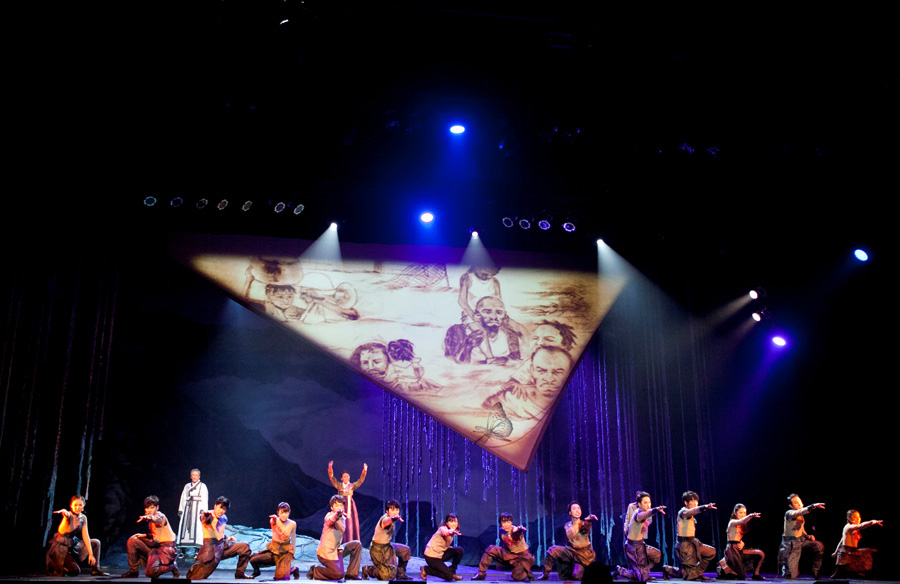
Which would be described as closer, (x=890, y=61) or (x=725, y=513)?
(x=890, y=61)

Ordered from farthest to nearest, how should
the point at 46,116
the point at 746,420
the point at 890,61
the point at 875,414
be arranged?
the point at 746,420, the point at 875,414, the point at 46,116, the point at 890,61

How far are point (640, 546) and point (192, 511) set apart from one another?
5661mm

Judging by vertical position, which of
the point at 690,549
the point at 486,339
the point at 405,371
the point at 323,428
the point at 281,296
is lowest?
the point at 690,549

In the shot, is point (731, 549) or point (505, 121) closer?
point (505, 121)

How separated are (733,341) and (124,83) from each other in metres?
9.51

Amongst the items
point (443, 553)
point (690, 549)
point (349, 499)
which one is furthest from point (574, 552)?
point (349, 499)

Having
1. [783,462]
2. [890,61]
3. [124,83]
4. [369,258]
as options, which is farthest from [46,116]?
[783,462]

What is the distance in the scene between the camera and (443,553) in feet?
27.7

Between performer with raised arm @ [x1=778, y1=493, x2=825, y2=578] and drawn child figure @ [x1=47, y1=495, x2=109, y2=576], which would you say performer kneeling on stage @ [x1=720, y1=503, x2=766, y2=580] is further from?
drawn child figure @ [x1=47, y1=495, x2=109, y2=576]

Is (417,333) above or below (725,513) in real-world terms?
above

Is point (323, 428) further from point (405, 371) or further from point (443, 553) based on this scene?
point (443, 553)

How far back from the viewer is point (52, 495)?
9.48 metres

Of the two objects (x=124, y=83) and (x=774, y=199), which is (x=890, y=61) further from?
(x=124, y=83)

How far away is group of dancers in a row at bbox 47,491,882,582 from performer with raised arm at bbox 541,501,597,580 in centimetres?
1
